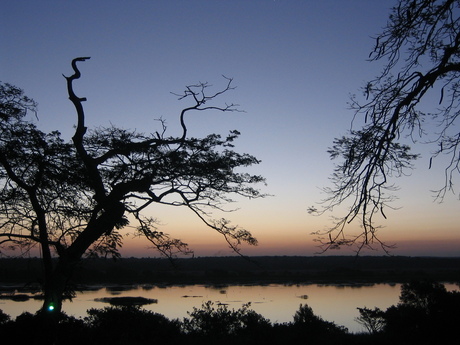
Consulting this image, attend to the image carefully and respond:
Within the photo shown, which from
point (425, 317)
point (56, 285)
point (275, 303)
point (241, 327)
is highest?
point (56, 285)

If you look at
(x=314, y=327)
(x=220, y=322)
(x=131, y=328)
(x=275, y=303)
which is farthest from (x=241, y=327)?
(x=275, y=303)

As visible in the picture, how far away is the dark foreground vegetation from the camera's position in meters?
8.29

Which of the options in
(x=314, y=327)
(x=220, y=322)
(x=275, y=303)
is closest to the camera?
(x=314, y=327)

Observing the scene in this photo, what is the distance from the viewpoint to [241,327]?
1211cm

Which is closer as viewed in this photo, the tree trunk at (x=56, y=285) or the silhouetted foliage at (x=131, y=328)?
the tree trunk at (x=56, y=285)

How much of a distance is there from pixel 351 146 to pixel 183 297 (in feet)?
90.7

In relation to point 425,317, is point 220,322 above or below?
below

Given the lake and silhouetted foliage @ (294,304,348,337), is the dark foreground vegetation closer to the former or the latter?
silhouetted foliage @ (294,304,348,337)

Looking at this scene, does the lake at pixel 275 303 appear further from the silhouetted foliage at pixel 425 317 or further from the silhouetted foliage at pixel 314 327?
the silhouetted foliage at pixel 425 317

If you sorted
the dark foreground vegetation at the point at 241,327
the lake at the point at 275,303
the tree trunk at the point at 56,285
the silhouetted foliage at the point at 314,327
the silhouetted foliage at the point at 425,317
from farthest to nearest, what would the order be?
the lake at the point at 275,303, the silhouetted foliage at the point at 314,327, the silhouetted foliage at the point at 425,317, the dark foreground vegetation at the point at 241,327, the tree trunk at the point at 56,285

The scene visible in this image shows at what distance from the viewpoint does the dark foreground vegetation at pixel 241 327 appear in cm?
829

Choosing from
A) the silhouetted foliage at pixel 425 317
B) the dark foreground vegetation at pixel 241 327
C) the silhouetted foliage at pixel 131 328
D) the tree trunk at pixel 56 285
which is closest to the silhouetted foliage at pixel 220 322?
the dark foreground vegetation at pixel 241 327

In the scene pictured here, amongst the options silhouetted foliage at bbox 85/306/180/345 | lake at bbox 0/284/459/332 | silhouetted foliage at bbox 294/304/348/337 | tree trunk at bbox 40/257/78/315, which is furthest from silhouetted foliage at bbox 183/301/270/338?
lake at bbox 0/284/459/332

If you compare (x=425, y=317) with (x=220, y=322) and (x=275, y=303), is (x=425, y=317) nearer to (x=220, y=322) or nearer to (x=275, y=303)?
(x=220, y=322)
